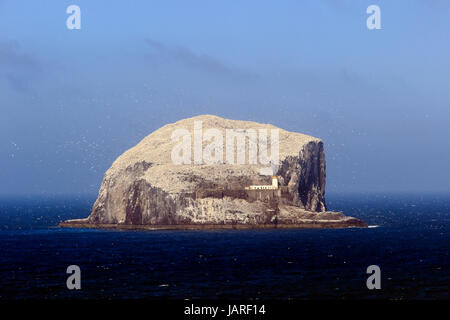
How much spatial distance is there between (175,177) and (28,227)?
31.2 metres

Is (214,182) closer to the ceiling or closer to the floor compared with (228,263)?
closer to the ceiling

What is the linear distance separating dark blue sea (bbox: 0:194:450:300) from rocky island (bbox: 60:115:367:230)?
304 inches

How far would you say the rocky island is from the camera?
151625 millimetres

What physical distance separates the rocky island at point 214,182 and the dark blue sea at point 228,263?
7.71 m

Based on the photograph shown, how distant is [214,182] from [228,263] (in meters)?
58.6

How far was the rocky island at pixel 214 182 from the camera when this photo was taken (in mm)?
151625

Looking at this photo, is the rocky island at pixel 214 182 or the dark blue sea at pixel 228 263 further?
the rocky island at pixel 214 182

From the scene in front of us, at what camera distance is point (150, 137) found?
6954 inches

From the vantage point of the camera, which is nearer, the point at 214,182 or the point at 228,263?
the point at 228,263

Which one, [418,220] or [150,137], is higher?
[150,137]

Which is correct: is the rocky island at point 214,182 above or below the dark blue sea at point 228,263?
above

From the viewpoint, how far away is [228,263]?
3861 inches

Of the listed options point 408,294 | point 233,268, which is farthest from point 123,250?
point 408,294
